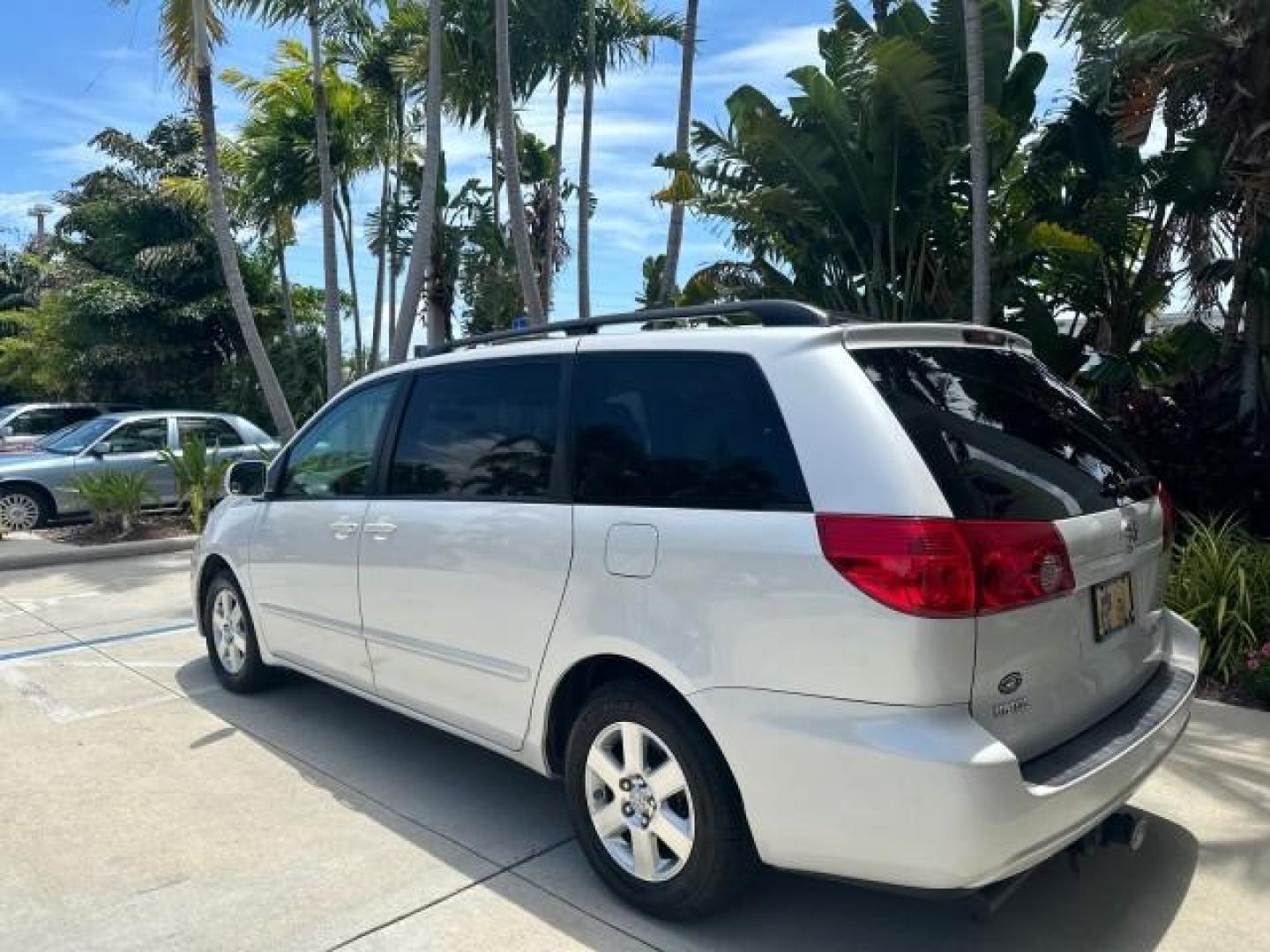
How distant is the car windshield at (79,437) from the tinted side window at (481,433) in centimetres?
967

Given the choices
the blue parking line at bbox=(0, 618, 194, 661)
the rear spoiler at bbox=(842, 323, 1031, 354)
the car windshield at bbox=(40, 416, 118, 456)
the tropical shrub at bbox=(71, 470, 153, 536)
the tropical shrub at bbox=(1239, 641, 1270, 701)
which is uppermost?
the rear spoiler at bbox=(842, 323, 1031, 354)

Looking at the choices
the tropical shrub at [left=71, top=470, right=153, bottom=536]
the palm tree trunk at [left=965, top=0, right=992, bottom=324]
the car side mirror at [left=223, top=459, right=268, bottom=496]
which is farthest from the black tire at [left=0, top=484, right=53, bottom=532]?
the palm tree trunk at [left=965, top=0, right=992, bottom=324]

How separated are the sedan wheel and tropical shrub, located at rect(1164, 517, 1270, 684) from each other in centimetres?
1169

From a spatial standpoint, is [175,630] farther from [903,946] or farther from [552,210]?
[552,210]

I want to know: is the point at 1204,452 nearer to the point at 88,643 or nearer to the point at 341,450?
the point at 341,450

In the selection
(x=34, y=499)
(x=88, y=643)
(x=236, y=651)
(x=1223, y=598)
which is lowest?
(x=88, y=643)

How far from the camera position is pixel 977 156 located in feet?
26.0

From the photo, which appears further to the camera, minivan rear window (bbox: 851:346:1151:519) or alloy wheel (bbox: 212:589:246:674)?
alloy wheel (bbox: 212:589:246:674)

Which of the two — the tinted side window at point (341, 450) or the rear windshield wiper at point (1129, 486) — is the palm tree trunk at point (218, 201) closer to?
the tinted side window at point (341, 450)

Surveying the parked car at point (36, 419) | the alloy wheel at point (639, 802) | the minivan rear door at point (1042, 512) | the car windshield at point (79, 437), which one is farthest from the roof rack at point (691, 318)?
the parked car at point (36, 419)

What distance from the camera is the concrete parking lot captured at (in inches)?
118

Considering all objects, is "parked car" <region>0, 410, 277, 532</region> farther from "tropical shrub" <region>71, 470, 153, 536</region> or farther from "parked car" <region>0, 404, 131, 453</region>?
"parked car" <region>0, 404, 131, 453</region>

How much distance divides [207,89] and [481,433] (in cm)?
1084

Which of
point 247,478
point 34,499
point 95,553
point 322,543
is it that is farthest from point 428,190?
point 322,543
